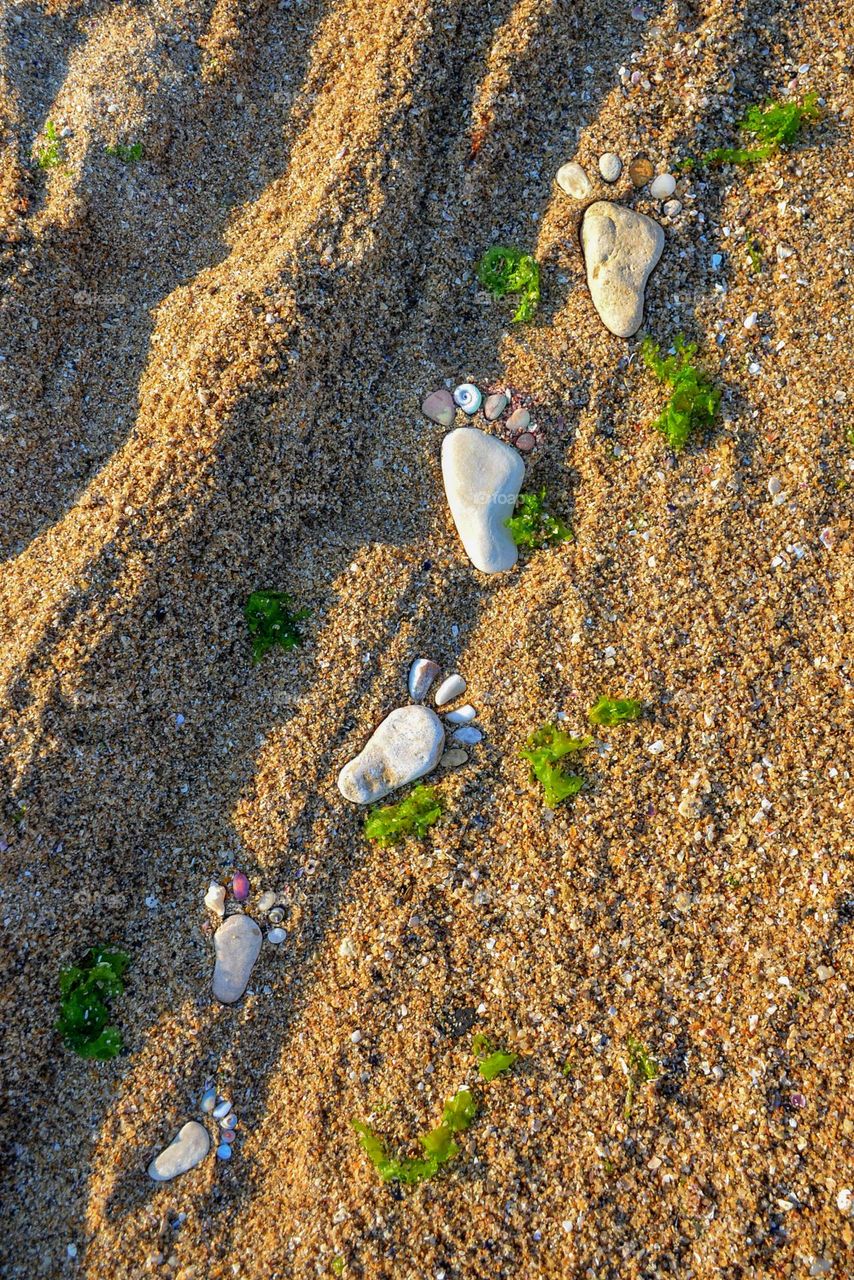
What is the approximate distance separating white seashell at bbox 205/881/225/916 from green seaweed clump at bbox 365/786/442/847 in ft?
1.80

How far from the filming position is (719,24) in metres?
3.21

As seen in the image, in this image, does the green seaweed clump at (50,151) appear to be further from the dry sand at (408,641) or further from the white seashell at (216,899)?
the white seashell at (216,899)

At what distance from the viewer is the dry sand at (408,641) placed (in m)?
2.62

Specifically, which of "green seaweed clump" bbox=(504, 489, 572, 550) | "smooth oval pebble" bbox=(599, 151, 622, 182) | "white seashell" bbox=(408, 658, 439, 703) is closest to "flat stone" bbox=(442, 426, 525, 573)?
"green seaweed clump" bbox=(504, 489, 572, 550)

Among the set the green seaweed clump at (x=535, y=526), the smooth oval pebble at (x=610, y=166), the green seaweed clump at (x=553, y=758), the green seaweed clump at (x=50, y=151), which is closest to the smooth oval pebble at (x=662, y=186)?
the smooth oval pebble at (x=610, y=166)

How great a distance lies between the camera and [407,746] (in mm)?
2930

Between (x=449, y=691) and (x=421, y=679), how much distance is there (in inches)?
4.3

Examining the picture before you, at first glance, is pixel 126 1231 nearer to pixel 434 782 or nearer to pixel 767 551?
pixel 434 782

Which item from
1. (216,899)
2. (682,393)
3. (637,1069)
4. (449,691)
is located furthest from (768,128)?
(216,899)

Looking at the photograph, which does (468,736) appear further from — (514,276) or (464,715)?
(514,276)

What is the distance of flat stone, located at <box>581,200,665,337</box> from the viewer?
311 cm

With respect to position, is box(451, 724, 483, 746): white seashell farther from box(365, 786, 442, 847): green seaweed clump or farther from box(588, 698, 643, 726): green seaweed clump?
box(588, 698, 643, 726): green seaweed clump

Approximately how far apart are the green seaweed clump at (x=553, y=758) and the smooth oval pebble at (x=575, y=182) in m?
2.04

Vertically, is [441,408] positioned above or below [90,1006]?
above
